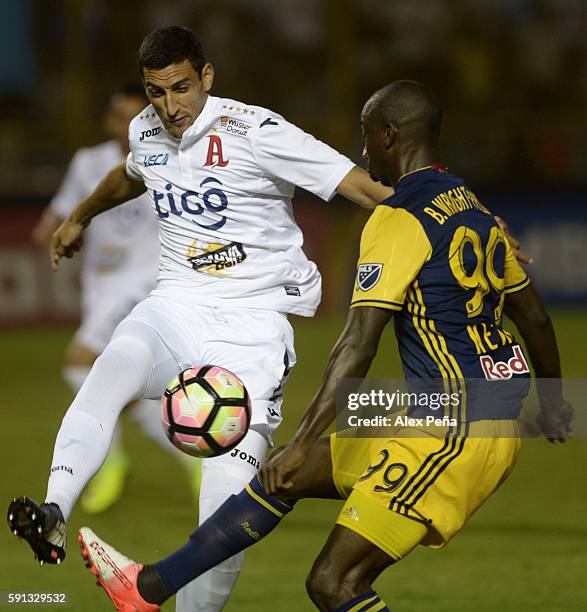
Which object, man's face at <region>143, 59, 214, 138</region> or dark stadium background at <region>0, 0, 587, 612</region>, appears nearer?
man's face at <region>143, 59, 214, 138</region>

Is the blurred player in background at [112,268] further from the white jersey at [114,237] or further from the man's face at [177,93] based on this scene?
the man's face at [177,93]

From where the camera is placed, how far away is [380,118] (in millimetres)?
4090

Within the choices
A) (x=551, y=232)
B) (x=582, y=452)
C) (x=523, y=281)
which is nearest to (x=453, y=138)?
(x=551, y=232)

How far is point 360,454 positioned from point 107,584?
94cm

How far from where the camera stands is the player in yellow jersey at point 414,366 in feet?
12.6

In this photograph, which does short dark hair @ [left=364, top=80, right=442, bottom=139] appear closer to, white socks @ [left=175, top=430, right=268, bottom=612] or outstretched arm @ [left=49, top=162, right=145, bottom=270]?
white socks @ [left=175, top=430, right=268, bottom=612]

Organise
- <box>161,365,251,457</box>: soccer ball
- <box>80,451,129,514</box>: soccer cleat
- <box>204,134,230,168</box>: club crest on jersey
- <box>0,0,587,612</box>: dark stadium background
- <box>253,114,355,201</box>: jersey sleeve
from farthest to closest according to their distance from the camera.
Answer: <box>0,0,587,612</box>: dark stadium background → <box>80,451,129,514</box>: soccer cleat → <box>204,134,230,168</box>: club crest on jersey → <box>253,114,355,201</box>: jersey sleeve → <box>161,365,251,457</box>: soccer ball

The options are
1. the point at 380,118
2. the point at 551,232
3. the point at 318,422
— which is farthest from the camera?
the point at 551,232

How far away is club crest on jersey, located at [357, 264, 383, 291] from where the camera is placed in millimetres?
3883

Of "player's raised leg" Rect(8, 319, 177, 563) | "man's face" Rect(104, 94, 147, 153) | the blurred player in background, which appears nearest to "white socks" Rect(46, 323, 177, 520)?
"player's raised leg" Rect(8, 319, 177, 563)

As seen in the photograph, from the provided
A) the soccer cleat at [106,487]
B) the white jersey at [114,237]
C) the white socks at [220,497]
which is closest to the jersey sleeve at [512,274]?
the white socks at [220,497]

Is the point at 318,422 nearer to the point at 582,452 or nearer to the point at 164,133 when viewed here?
the point at 164,133

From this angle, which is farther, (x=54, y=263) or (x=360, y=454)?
(x=54, y=263)

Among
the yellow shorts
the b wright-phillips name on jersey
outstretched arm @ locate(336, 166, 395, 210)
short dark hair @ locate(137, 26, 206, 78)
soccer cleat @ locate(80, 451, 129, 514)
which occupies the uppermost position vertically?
short dark hair @ locate(137, 26, 206, 78)
